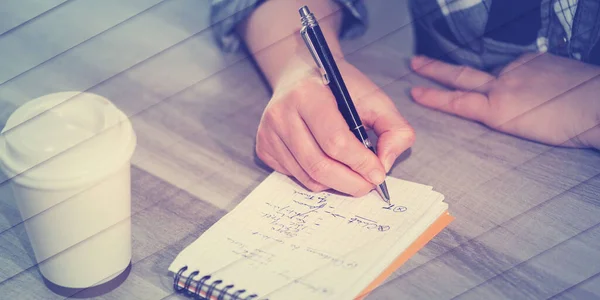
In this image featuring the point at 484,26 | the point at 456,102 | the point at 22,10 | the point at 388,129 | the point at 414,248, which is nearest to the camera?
the point at 414,248

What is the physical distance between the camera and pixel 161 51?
91 centimetres

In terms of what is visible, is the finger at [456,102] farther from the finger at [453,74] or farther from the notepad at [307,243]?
the notepad at [307,243]

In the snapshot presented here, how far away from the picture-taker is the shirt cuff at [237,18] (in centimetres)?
87

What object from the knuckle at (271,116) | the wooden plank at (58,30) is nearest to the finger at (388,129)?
the knuckle at (271,116)

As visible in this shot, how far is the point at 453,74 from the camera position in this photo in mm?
863

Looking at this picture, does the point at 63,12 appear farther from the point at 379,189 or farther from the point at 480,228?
the point at 480,228

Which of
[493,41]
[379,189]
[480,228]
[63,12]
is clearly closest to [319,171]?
A: [379,189]

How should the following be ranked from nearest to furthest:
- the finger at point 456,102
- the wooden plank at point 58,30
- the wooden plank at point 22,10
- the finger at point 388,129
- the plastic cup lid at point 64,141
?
the plastic cup lid at point 64,141 < the finger at point 388,129 < the finger at point 456,102 < the wooden plank at point 58,30 < the wooden plank at point 22,10

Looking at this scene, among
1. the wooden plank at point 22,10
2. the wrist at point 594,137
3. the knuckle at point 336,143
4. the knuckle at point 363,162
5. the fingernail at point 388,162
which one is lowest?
the wrist at point 594,137

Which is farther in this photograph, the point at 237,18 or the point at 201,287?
the point at 237,18

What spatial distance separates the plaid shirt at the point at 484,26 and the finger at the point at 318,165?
0.27 m

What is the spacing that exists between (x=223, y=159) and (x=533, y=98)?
41cm

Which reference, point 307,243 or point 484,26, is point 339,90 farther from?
point 484,26

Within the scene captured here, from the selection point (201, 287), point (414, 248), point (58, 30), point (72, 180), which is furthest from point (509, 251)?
point (58, 30)
